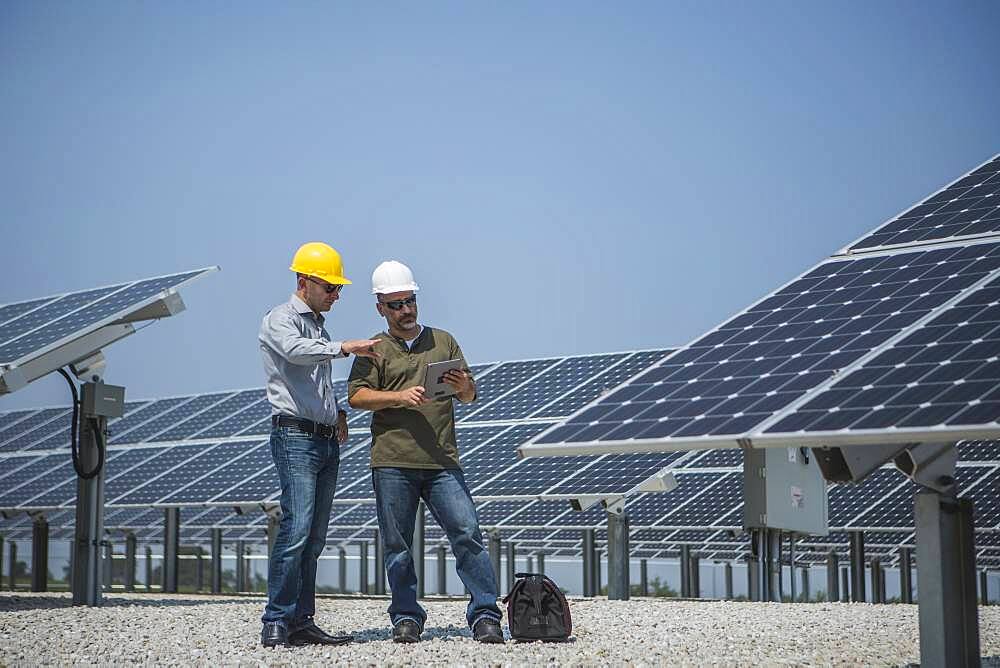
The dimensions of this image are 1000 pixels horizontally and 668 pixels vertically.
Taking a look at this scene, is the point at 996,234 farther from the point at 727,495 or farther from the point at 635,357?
the point at 635,357

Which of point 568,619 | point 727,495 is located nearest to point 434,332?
point 568,619

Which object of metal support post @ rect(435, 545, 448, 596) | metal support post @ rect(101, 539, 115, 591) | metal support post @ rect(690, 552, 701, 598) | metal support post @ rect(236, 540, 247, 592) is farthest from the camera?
metal support post @ rect(236, 540, 247, 592)

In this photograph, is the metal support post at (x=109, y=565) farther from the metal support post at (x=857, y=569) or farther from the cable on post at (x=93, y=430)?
the metal support post at (x=857, y=569)

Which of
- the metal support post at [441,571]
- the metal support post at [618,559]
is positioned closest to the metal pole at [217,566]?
the metal support post at [441,571]

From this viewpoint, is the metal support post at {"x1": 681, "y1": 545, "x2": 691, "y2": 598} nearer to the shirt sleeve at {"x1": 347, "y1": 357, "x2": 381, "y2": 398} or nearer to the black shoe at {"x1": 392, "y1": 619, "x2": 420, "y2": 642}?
the black shoe at {"x1": 392, "y1": 619, "x2": 420, "y2": 642}

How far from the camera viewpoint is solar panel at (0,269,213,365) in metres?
12.1

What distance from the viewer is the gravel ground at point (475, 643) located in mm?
7195

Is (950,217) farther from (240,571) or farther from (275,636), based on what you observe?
(240,571)

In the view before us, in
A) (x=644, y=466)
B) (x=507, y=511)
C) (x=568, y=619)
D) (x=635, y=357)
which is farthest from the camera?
(x=635, y=357)

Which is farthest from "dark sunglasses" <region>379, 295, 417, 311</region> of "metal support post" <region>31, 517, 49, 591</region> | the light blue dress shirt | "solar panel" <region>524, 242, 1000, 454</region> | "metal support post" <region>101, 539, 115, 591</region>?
"metal support post" <region>31, 517, 49, 591</region>

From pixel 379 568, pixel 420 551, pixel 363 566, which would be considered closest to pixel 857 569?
pixel 420 551

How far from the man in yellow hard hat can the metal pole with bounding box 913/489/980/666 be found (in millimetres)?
3439

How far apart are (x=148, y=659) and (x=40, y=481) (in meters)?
17.8

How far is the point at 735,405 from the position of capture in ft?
22.4
